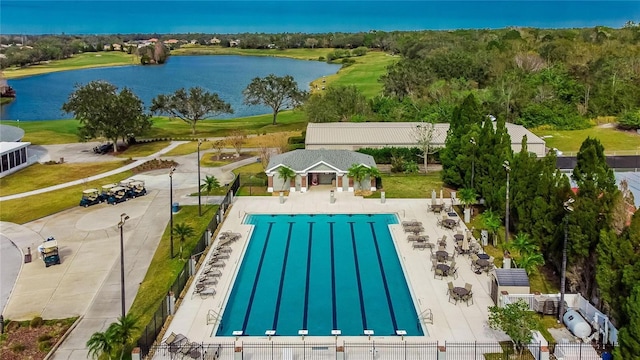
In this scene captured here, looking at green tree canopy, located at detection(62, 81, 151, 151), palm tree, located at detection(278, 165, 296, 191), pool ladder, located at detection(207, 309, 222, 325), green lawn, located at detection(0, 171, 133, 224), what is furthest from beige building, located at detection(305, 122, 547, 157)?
pool ladder, located at detection(207, 309, 222, 325)

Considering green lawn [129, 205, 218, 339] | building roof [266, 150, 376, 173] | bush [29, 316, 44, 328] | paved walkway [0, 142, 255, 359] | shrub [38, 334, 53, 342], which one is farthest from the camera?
building roof [266, 150, 376, 173]

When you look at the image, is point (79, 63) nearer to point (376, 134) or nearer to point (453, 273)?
point (376, 134)

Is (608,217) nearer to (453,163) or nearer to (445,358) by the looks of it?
(445,358)

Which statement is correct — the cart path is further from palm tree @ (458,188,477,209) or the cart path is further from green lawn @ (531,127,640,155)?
green lawn @ (531,127,640,155)

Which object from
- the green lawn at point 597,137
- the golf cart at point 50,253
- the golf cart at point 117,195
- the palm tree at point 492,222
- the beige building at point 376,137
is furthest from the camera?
the green lawn at point 597,137

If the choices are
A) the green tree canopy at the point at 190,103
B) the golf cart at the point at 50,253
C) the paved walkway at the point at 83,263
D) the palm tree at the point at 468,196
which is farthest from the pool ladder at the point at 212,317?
the green tree canopy at the point at 190,103

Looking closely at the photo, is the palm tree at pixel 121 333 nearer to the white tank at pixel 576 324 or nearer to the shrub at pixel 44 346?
the shrub at pixel 44 346
